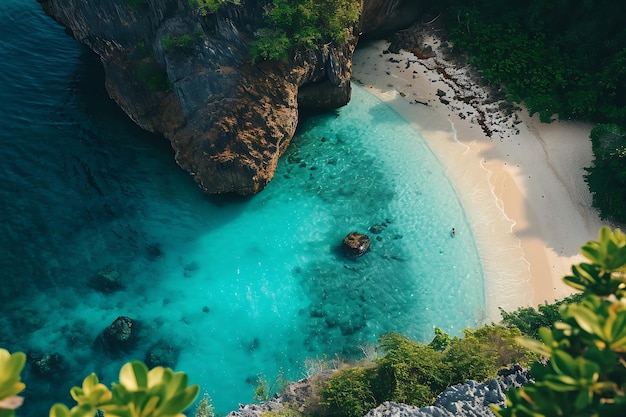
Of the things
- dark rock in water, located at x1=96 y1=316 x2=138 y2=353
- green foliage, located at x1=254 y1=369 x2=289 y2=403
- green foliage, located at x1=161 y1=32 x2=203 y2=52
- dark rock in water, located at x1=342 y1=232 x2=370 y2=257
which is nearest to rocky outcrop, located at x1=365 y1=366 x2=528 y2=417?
green foliage, located at x1=254 y1=369 x2=289 y2=403

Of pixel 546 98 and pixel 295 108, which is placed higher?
pixel 546 98

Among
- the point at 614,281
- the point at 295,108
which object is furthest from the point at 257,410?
the point at 295,108

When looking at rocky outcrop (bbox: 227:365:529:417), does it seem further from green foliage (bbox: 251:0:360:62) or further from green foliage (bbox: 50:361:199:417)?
green foliage (bbox: 251:0:360:62)

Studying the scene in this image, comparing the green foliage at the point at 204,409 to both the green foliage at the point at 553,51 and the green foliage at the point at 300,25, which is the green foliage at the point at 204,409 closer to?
the green foliage at the point at 300,25

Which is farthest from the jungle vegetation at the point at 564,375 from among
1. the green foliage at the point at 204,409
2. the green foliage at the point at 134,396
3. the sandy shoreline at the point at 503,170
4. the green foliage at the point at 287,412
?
the sandy shoreline at the point at 503,170

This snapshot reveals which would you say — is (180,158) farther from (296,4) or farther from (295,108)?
(296,4)

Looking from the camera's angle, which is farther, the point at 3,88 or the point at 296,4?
the point at 3,88
